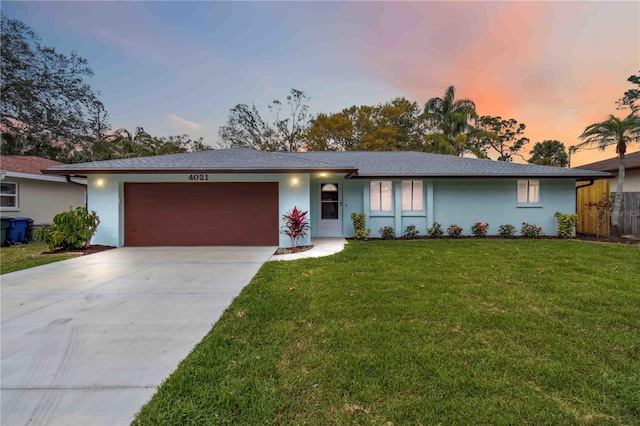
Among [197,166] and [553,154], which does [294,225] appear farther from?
[553,154]

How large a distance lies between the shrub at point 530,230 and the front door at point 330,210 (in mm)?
6766

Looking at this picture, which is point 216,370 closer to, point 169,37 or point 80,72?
point 169,37

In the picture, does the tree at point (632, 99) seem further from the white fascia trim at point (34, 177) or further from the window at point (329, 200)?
the white fascia trim at point (34, 177)

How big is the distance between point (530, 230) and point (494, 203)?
151 cm

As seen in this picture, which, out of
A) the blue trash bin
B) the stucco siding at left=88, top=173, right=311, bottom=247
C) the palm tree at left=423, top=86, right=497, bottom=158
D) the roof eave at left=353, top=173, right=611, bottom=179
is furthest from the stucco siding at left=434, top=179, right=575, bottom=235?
the blue trash bin

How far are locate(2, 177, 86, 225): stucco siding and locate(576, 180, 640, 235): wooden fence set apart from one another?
2255 cm

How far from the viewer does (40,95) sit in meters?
18.8

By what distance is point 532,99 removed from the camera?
14.7 meters

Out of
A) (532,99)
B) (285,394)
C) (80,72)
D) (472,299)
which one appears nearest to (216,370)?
(285,394)

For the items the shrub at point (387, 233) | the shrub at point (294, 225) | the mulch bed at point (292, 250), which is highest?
the shrub at point (294, 225)

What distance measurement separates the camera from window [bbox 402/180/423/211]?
415 inches

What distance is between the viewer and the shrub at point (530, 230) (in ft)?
33.0

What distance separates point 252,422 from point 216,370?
71cm

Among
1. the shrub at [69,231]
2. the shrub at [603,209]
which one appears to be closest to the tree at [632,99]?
the shrub at [603,209]
